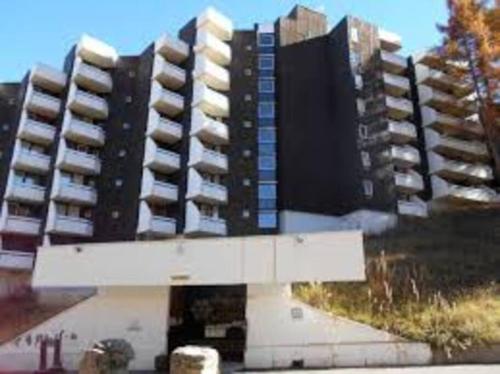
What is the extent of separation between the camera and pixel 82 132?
52.4 m

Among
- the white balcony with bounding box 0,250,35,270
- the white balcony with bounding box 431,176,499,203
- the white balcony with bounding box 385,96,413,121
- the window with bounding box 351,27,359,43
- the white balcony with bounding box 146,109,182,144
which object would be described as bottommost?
the white balcony with bounding box 0,250,35,270

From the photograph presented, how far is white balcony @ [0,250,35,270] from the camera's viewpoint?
47.5 m

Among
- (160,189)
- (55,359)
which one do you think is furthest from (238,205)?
(55,359)

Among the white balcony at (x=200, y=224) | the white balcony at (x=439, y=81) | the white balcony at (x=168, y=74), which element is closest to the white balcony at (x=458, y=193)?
the white balcony at (x=439, y=81)

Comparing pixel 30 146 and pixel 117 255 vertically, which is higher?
pixel 30 146

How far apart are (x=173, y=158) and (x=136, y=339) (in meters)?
24.2

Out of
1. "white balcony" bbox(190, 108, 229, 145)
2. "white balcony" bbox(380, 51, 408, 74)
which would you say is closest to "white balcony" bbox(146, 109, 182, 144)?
"white balcony" bbox(190, 108, 229, 145)

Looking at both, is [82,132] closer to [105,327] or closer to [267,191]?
[267,191]

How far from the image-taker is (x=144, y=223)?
48156 mm

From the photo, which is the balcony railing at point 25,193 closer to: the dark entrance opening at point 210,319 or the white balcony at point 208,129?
the white balcony at point 208,129

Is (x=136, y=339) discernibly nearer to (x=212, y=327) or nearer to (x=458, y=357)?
(x=212, y=327)

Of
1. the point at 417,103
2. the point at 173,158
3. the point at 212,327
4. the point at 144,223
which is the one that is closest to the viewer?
the point at 212,327

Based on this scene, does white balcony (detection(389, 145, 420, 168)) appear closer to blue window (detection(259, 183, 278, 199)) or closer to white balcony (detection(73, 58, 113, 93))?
blue window (detection(259, 183, 278, 199))

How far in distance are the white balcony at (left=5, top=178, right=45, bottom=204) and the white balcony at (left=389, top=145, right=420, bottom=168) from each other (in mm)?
26075
